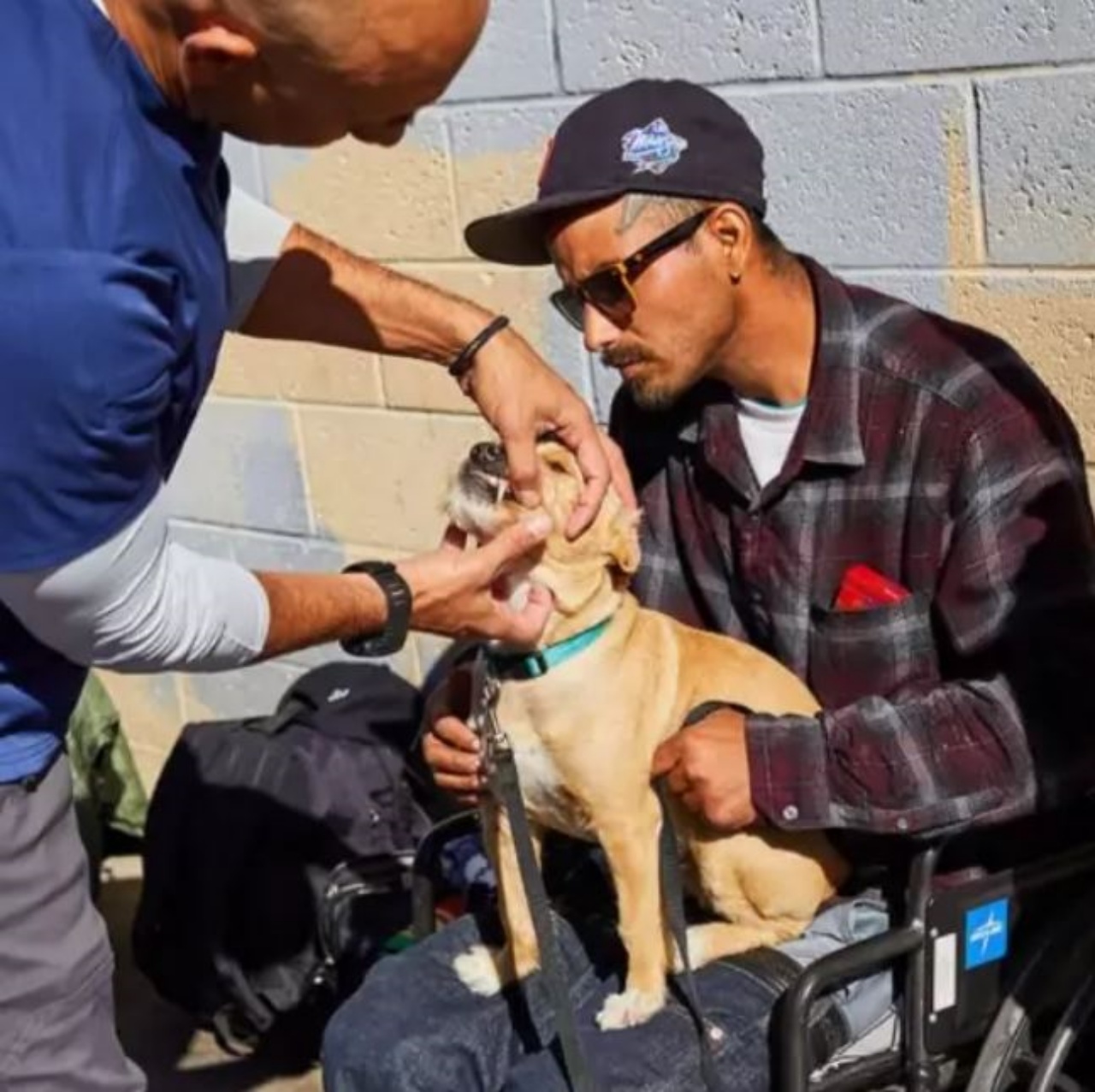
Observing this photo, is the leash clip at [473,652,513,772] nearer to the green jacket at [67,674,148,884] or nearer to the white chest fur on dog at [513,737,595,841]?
the white chest fur on dog at [513,737,595,841]

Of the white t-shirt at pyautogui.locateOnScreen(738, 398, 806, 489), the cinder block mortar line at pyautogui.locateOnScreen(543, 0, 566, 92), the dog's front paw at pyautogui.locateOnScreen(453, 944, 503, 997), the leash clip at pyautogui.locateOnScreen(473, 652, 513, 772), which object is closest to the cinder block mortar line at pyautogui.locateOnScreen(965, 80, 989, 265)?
the white t-shirt at pyautogui.locateOnScreen(738, 398, 806, 489)

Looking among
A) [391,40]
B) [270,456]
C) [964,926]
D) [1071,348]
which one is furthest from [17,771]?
[270,456]

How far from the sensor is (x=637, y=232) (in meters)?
2.71

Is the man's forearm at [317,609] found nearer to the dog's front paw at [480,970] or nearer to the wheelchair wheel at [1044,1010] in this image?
the dog's front paw at [480,970]

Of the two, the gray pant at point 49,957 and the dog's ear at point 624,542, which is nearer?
the gray pant at point 49,957

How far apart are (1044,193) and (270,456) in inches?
73.8

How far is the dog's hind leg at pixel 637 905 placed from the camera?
264cm

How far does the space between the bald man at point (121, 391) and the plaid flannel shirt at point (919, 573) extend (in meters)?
0.37

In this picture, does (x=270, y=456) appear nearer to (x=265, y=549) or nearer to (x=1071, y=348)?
(x=265, y=549)

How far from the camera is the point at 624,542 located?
8.80 ft

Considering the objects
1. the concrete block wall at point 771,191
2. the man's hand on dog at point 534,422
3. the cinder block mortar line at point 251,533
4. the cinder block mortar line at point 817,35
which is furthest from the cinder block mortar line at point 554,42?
the cinder block mortar line at point 251,533

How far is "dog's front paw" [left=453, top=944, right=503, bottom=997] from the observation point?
277 cm

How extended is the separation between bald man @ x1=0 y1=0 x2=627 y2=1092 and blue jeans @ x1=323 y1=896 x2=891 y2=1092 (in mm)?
318

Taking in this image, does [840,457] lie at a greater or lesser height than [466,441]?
greater
